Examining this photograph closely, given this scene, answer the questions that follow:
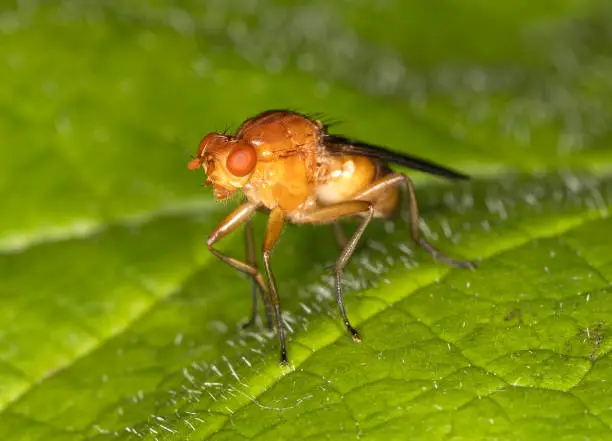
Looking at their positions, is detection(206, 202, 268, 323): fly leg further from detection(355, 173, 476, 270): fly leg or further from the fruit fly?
detection(355, 173, 476, 270): fly leg

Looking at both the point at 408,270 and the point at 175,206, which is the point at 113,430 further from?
the point at 175,206

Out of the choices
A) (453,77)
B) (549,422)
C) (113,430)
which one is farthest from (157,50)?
(549,422)

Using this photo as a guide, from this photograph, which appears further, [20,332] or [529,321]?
[20,332]

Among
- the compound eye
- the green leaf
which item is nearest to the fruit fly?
the compound eye

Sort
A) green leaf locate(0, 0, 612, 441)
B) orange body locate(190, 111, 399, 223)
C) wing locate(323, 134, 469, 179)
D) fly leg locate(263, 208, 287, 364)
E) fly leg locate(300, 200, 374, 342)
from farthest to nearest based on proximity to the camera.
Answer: wing locate(323, 134, 469, 179), orange body locate(190, 111, 399, 223), fly leg locate(300, 200, 374, 342), fly leg locate(263, 208, 287, 364), green leaf locate(0, 0, 612, 441)

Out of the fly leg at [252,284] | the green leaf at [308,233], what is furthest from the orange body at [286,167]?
the green leaf at [308,233]
